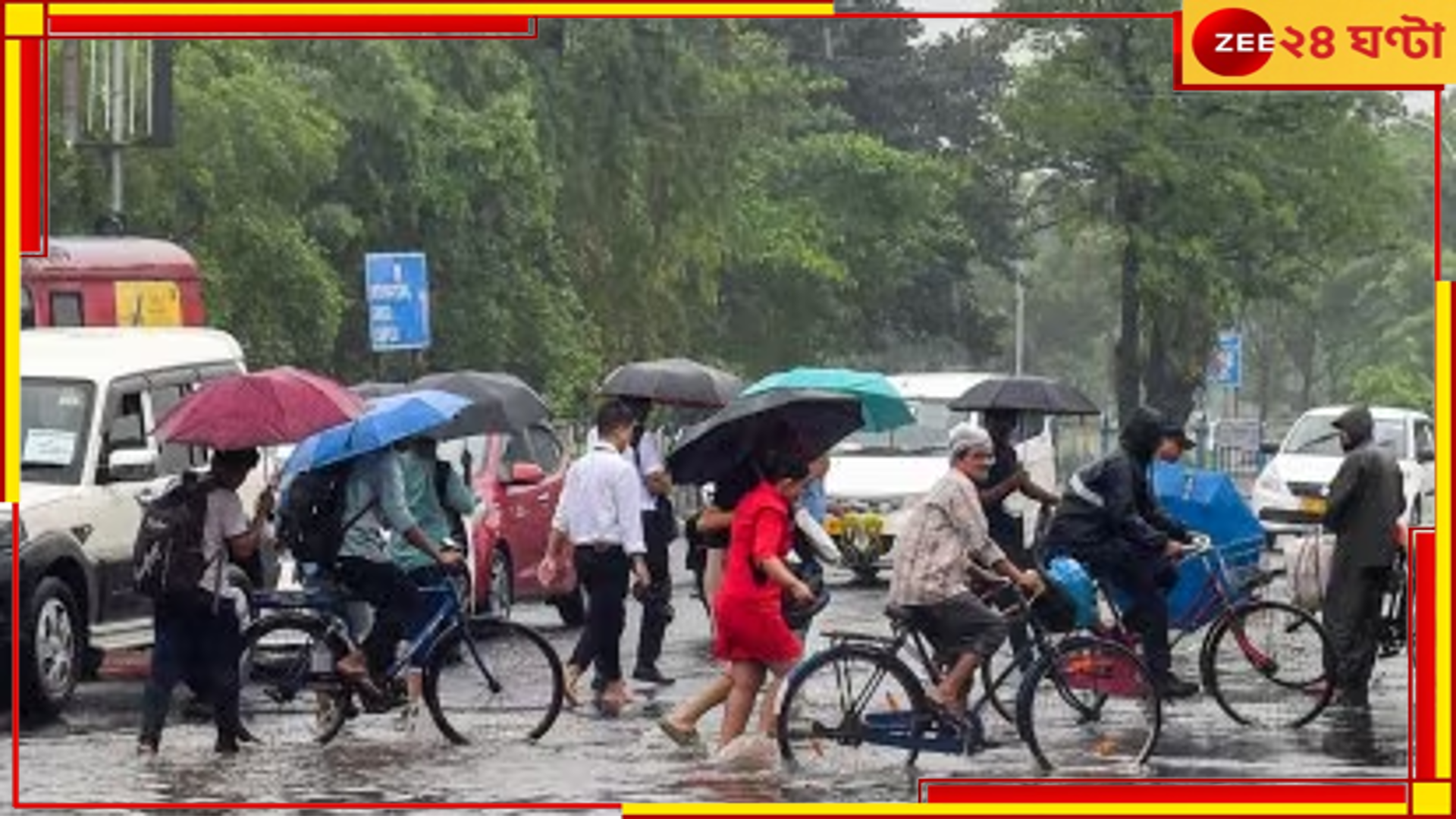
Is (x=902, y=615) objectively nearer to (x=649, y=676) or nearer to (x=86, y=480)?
(x=649, y=676)

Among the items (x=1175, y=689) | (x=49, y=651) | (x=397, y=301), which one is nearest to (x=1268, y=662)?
(x=1175, y=689)

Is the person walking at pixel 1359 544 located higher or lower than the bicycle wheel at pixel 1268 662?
higher

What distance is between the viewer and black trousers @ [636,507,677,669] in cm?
2323

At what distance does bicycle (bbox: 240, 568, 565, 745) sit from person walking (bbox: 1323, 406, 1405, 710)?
459 centimetres

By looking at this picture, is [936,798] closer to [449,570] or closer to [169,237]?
[449,570]

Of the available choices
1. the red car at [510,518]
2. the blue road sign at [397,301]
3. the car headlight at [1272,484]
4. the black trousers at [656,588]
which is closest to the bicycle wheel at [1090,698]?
the black trousers at [656,588]

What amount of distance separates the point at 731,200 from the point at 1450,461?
49.3 m

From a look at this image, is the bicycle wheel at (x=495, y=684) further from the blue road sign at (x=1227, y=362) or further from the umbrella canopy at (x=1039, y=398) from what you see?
the blue road sign at (x=1227, y=362)

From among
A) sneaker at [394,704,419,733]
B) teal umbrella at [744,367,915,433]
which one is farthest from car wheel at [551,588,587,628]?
sneaker at [394,704,419,733]

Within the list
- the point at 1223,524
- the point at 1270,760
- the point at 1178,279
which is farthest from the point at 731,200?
the point at 1270,760

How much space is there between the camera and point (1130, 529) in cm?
2033

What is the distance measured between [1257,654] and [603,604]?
3354 mm

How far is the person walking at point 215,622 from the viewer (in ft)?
59.9

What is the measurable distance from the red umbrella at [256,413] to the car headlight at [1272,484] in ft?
86.9
